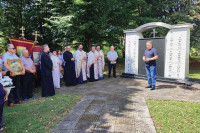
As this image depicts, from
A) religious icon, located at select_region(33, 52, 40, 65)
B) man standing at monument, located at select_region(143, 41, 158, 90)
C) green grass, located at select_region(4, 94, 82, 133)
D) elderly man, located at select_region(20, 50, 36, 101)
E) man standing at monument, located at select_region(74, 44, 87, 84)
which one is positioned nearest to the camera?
green grass, located at select_region(4, 94, 82, 133)

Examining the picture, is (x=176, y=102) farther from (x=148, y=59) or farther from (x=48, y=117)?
(x=48, y=117)

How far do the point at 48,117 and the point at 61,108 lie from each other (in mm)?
598

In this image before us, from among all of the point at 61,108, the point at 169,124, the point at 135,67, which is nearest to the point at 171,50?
the point at 135,67

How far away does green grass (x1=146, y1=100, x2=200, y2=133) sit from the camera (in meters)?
3.39

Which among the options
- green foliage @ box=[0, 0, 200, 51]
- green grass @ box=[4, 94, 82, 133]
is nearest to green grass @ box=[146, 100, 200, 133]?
green grass @ box=[4, 94, 82, 133]

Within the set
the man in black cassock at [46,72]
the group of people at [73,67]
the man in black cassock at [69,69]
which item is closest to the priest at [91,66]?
the group of people at [73,67]

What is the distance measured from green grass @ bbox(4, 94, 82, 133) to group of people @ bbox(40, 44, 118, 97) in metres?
0.95

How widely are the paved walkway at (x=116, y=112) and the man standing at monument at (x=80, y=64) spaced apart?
7.65 ft

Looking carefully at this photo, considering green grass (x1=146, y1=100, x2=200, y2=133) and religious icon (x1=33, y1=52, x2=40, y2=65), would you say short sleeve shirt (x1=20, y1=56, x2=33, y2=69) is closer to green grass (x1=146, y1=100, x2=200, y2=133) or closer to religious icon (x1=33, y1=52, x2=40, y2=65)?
religious icon (x1=33, y1=52, x2=40, y2=65)

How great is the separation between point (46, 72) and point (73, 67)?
199cm

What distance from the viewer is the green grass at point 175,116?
339cm

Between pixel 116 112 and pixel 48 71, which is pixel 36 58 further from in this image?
pixel 116 112

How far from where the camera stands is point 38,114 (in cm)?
426

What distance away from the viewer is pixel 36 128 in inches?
138
